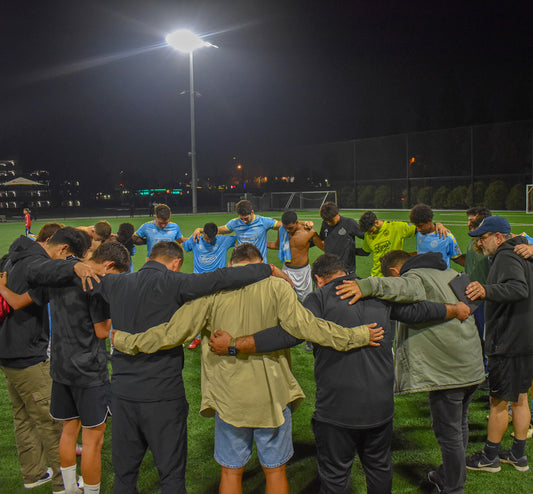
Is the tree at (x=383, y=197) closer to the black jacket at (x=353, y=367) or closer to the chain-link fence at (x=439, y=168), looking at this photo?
the chain-link fence at (x=439, y=168)

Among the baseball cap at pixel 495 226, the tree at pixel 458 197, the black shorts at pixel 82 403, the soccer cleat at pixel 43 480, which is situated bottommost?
the soccer cleat at pixel 43 480

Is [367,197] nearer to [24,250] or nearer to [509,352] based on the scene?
[509,352]

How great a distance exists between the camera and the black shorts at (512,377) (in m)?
3.64

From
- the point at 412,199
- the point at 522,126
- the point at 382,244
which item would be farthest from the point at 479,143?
the point at 382,244

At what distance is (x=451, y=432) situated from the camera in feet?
10.3

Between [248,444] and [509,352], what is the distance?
227 cm

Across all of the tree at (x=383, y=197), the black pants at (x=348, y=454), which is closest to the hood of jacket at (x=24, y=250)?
the black pants at (x=348, y=454)

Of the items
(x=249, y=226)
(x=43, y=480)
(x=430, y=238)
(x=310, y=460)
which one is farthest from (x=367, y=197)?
(x=43, y=480)

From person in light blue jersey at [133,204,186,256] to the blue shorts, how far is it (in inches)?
204

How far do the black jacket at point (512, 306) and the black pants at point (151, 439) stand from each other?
2.56m

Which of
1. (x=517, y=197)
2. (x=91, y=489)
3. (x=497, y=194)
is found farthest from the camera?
(x=497, y=194)

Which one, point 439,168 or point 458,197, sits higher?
point 439,168

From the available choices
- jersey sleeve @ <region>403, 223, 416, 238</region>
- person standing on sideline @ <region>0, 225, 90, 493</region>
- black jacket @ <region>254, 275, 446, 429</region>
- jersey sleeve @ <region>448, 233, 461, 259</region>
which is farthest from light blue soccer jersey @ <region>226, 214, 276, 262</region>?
black jacket @ <region>254, 275, 446, 429</region>

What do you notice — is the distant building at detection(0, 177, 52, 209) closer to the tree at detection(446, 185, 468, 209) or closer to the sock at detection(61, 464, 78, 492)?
the tree at detection(446, 185, 468, 209)
